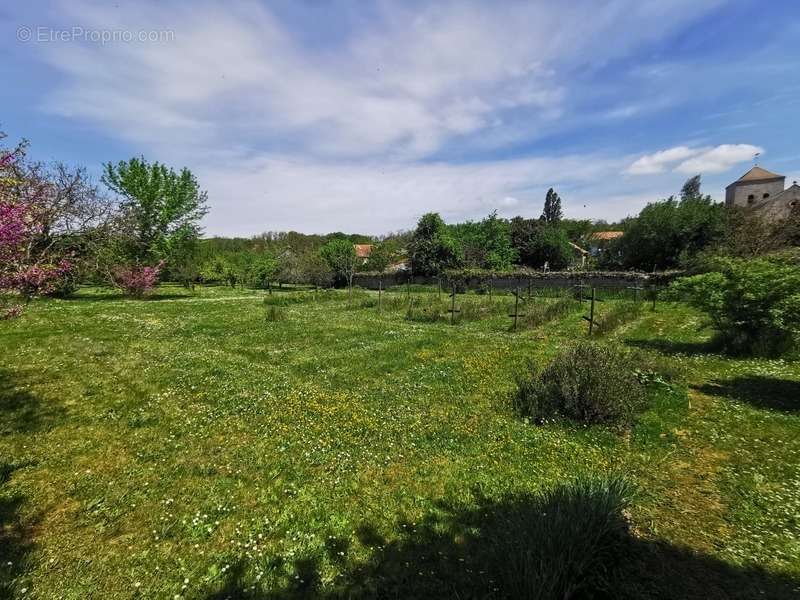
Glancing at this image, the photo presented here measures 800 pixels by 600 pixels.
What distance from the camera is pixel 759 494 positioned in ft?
18.0

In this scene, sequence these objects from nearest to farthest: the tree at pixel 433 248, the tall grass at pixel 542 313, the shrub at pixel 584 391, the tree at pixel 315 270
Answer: the shrub at pixel 584 391 → the tall grass at pixel 542 313 → the tree at pixel 433 248 → the tree at pixel 315 270

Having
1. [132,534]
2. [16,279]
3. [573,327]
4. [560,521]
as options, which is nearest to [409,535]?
[560,521]

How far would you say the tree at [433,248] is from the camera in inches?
2318

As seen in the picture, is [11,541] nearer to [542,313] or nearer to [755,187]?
[542,313]

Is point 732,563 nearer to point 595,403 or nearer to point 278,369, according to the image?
point 595,403

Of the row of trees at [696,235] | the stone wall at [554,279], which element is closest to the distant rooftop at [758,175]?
the row of trees at [696,235]

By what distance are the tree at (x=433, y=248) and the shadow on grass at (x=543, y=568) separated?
54581mm

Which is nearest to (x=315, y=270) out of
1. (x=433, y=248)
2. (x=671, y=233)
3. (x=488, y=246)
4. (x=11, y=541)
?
(x=433, y=248)

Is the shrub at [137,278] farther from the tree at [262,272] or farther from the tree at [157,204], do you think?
the tree at [262,272]

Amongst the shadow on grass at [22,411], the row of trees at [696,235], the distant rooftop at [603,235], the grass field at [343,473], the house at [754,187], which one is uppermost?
the house at [754,187]

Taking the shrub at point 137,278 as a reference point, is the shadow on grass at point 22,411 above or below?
below

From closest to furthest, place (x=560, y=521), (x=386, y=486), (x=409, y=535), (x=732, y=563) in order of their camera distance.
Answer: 1. (x=560, y=521)
2. (x=732, y=563)
3. (x=409, y=535)
4. (x=386, y=486)

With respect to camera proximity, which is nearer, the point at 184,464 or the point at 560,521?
the point at 560,521

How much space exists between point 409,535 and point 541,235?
6881 cm
